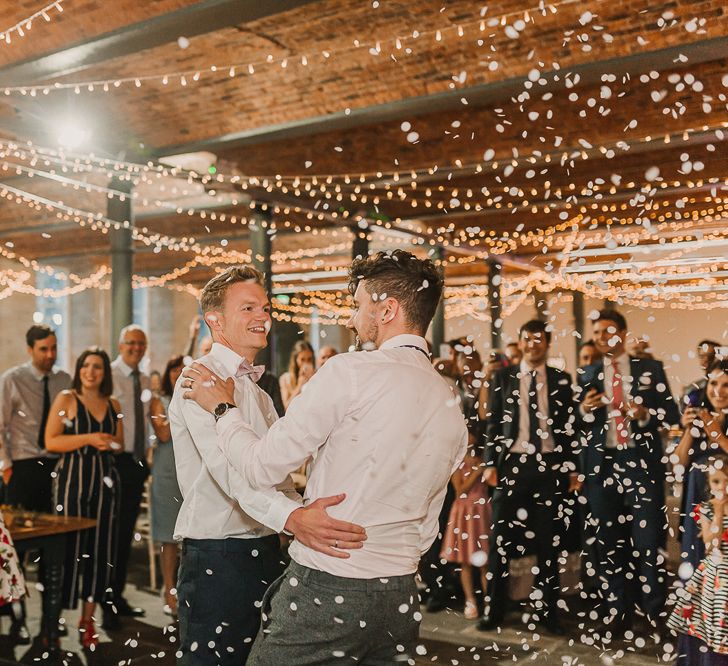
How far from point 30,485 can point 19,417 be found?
0.41 m

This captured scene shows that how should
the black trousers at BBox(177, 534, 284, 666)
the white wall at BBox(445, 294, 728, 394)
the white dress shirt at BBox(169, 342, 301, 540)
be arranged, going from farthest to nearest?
the white wall at BBox(445, 294, 728, 394) → the black trousers at BBox(177, 534, 284, 666) → the white dress shirt at BBox(169, 342, 301, 540)

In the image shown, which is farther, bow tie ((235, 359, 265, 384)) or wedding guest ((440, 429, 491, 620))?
wedding guest ((440, 429, 491, 620))

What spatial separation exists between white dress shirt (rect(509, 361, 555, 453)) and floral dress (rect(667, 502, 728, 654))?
3.70 feet

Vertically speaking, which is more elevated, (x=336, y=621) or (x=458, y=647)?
(x=336, y=621)

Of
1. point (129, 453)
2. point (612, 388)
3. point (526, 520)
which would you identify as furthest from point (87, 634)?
point (612, 388)

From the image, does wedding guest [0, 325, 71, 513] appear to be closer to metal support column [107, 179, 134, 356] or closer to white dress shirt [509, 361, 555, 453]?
white dress shirt [509, 361, 555, 453]

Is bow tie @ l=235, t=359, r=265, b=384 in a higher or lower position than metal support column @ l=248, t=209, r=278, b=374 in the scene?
lower

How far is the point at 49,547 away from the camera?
3.79m

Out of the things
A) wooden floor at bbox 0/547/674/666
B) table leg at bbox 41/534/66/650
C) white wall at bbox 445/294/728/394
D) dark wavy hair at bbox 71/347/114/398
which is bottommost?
wooden floor at bbox 0/547/674/666

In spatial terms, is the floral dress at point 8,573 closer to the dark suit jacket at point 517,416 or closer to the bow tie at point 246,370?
the bow tie at point 246,370

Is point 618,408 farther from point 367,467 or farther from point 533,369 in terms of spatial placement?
point 367,467

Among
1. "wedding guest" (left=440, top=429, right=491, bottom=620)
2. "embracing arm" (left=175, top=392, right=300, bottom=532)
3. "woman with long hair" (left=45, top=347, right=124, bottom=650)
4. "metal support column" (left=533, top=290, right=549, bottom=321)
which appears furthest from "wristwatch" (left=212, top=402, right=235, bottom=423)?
"metal support column" (left=533, top=290, right=549, bottom=321)

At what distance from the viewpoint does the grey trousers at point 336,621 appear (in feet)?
5.59

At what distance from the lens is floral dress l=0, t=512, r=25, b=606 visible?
3340mm
